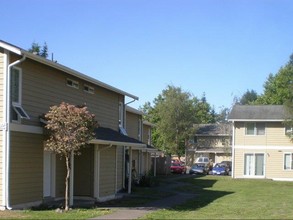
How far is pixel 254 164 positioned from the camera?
43500mm

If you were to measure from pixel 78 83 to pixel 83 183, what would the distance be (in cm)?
456

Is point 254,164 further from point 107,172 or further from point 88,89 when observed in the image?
point 88,89

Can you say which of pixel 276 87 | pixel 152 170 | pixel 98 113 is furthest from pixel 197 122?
pixel 98 113

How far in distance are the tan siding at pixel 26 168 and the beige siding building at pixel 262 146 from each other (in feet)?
92.0

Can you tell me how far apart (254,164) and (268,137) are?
2.74 m

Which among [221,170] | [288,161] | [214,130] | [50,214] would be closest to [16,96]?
[50,214]

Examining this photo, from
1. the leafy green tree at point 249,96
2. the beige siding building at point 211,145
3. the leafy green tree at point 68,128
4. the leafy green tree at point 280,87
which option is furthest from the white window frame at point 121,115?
the leafy green tree at point 249,96

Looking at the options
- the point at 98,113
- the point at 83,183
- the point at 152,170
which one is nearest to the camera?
the point at 83,183

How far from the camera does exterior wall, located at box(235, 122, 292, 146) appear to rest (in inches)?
1698

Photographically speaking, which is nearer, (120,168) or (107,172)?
(107,172)

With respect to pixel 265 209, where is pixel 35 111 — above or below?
above

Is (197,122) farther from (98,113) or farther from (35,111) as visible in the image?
(35,111)

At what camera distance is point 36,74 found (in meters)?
18.2

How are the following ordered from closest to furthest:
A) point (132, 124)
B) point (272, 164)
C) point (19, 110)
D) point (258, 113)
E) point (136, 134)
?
point (19, 110) < point (132, 124) < point (136, 134) < point (272, 164) < point (258, 113)
